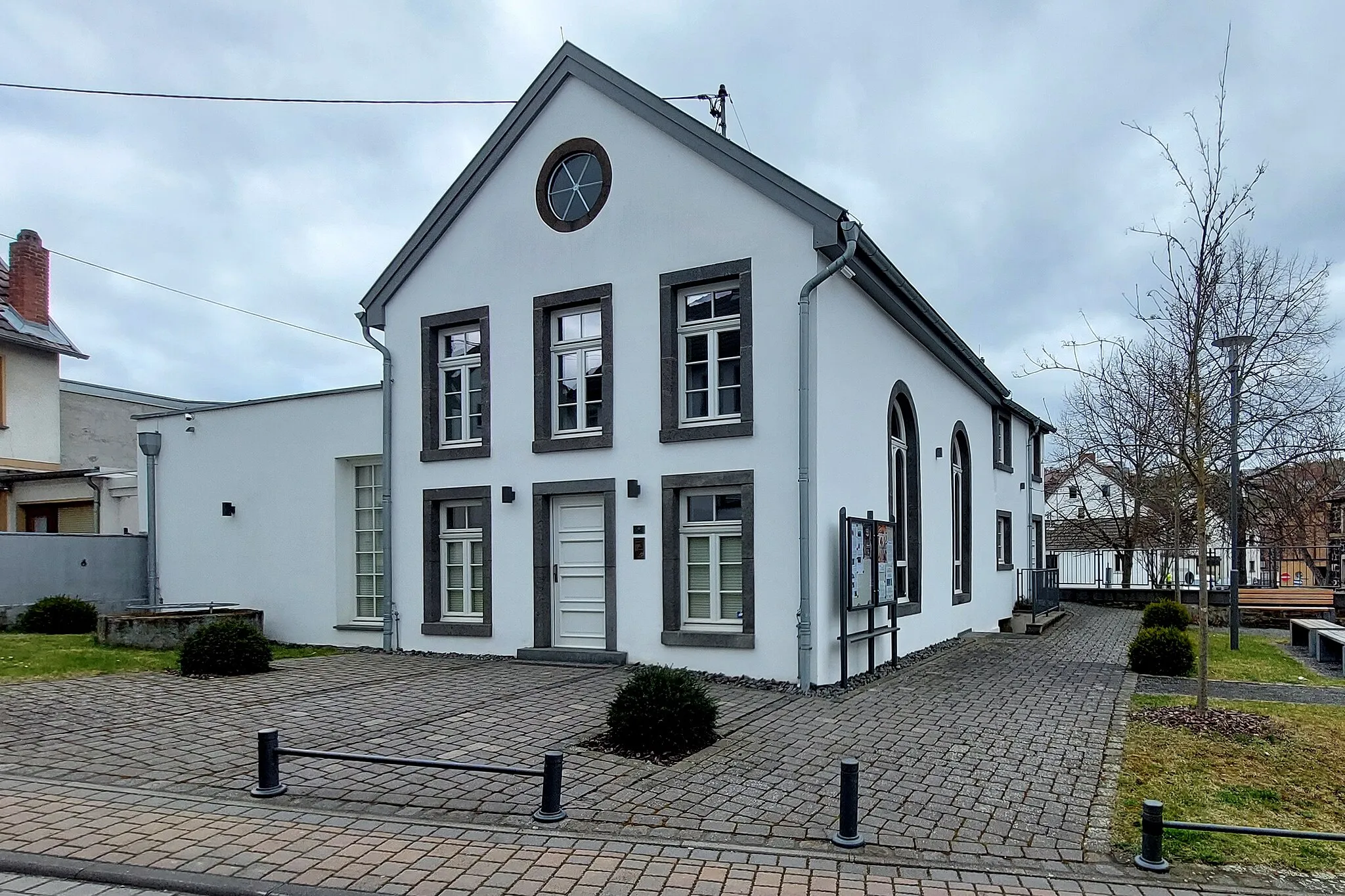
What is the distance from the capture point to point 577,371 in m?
13.1

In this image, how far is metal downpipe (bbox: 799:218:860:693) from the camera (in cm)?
1080

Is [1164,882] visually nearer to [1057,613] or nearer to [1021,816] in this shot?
[1021,816]

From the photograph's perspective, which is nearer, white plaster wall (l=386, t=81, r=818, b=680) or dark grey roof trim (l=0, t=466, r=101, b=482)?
white plaster wall (l=386, t=81, r=818, b=680)

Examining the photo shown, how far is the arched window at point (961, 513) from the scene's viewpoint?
18.1m

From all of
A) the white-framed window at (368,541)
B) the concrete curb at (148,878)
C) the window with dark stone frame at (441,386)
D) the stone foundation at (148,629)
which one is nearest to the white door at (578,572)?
the window with dark stone frame at (441,386)

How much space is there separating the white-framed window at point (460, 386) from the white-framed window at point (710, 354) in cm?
345

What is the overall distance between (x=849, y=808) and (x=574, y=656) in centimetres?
736

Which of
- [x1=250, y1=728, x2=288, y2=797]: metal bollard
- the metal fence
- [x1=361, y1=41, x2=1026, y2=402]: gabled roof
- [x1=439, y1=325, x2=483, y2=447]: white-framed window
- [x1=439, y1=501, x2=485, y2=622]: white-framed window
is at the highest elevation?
[x1=361, y1=41, x2=1026, y2=402]: gabled roof

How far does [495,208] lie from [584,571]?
216 inches

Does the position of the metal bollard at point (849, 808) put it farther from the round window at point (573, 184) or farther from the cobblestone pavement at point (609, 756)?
the round window at point (573, 184)

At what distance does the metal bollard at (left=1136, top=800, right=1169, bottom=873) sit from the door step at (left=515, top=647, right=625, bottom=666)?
7721mm

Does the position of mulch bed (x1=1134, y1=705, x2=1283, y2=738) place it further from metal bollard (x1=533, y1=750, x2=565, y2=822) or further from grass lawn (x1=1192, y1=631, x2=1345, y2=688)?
metal bollard (x1=533, y1=750, x2=565, y2=822)

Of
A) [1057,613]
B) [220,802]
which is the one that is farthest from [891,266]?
[1057,613]

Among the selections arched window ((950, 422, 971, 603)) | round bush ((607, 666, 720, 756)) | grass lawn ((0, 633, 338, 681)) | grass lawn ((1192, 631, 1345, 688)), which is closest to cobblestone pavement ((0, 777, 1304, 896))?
round bush ((607, 666, 720, 756))
